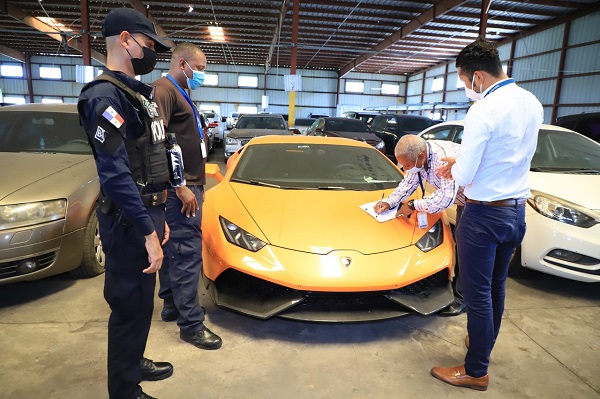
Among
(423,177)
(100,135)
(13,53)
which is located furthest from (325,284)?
(13,53)

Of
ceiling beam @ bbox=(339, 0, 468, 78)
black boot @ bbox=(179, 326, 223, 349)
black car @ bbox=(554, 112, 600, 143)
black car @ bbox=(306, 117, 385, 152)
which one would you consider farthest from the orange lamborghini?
ceiling beam @ bbox=(339, 0, 468, 78)

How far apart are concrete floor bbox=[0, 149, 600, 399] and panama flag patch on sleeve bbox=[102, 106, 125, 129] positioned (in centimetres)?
134

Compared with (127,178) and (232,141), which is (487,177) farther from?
(232,141)

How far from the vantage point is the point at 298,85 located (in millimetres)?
13438

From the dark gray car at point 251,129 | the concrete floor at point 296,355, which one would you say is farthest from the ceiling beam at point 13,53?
the concrete floor at point 296,355

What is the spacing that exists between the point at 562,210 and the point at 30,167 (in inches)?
161

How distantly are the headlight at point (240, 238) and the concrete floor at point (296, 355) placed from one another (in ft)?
1.96

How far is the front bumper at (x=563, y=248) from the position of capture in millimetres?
2941

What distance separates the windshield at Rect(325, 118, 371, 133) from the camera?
10.6m

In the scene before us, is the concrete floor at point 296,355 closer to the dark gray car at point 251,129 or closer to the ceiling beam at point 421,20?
the dark gray car at point 251,129

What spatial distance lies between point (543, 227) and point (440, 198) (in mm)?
1249

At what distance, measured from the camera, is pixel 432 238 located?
258cm

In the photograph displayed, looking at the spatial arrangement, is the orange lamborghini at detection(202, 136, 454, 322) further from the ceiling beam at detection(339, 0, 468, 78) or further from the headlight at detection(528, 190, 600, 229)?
the ceiling beam at detection(339, 0, 468, 78)

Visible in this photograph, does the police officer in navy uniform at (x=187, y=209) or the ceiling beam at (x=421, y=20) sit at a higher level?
the ceiling beam at (x=421, y=20)
